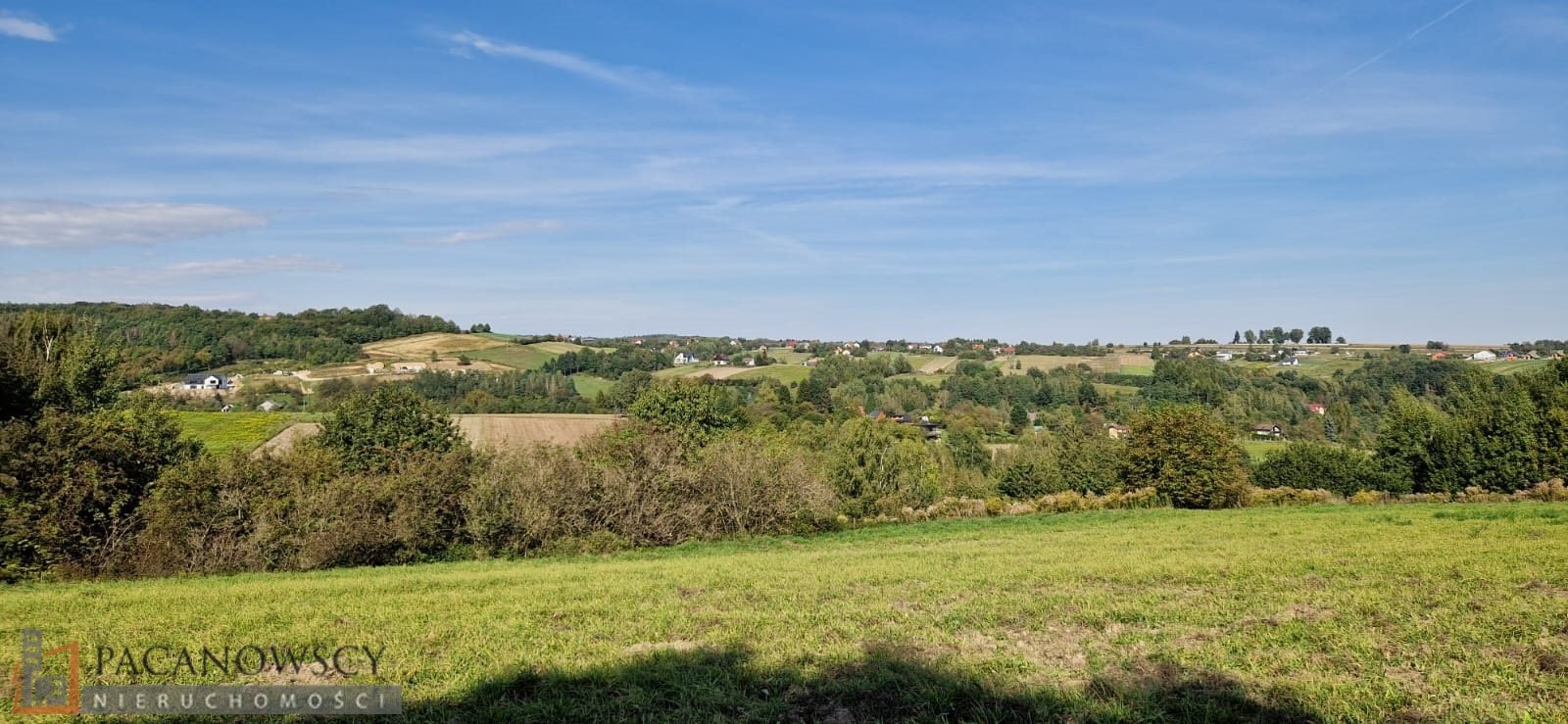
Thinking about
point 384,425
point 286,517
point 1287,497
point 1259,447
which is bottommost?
point 1259,447

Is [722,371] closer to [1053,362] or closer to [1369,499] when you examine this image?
[1053,362]

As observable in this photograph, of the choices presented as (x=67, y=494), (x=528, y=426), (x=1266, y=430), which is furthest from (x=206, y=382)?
(x=1266, y=430)

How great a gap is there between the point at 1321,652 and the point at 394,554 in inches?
820

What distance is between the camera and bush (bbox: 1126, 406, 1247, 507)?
3797 centimetres

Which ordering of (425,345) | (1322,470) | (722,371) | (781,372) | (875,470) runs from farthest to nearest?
(781,372)
(722,371)
(425,345)
(1322,470)
(875,470)

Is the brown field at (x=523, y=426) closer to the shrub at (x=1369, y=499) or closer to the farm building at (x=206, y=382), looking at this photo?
the farm building at (x=206, y=382)

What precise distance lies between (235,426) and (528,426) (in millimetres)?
21730

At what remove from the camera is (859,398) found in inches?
4798

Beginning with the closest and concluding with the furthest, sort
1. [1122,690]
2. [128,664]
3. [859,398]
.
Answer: [1122,690] → [128,664] → [859,398]

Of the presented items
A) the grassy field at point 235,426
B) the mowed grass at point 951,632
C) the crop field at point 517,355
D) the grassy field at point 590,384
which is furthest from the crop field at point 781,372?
the mowed grass at point 951,632

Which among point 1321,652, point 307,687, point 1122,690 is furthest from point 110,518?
point 1321,652

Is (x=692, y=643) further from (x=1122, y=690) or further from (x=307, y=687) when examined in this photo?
(x=1122, y=690)

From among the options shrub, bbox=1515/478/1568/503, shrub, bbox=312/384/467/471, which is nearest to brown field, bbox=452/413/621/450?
shrub, bbox=312/384/467/471

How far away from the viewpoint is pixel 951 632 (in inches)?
340
